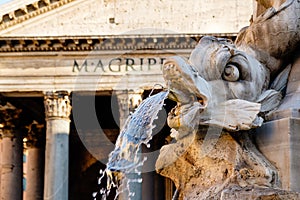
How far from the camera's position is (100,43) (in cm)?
1922

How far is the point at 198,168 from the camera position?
357cm

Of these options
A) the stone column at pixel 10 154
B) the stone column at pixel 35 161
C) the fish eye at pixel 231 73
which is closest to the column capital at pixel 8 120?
the stone column at pixel 10 154

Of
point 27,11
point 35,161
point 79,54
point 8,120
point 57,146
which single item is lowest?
point 57,146

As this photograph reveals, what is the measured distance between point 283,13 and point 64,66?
52.0ft

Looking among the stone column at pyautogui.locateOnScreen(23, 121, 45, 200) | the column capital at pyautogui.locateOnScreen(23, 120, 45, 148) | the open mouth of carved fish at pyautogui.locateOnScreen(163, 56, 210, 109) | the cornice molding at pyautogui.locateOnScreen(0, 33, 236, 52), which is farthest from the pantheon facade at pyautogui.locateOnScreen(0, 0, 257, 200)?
the open mouth of carved fish at pyautogui.locateOnScreen(163, 56, 210, 109)

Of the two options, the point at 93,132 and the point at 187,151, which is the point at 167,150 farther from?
the point at 93,132

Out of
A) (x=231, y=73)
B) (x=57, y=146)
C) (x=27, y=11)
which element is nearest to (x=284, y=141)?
(x=231, y=73)

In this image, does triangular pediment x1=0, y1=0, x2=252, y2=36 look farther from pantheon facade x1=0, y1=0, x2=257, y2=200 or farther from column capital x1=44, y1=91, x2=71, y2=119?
column capital x1=44, y1=91, x2=71, y2=119

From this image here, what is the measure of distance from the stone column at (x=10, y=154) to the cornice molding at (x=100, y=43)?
181cm

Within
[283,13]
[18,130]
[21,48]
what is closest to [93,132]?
[18,130]

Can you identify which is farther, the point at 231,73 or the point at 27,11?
the point at 27,11

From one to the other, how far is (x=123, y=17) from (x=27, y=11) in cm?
215

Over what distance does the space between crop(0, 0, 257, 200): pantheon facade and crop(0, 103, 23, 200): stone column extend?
22 millimetres

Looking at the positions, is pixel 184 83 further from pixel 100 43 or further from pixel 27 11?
pixel 27 11
